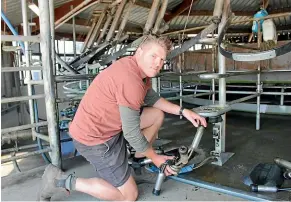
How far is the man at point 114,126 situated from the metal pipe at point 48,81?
0.35 m

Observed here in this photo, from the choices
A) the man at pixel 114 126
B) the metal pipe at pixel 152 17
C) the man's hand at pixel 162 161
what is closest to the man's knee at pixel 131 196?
the man at pixel 114 126

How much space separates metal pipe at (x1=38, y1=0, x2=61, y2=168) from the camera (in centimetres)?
184

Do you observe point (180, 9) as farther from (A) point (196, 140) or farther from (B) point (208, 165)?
(A) point (196, 140)

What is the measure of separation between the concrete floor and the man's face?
781mm

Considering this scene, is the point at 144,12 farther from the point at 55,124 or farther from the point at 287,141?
the point at 55,124

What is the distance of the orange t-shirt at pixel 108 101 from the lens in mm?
1467

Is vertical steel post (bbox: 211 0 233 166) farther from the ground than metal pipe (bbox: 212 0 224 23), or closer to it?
closer to it

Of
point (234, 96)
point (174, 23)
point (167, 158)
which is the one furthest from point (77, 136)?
point (174, 23)

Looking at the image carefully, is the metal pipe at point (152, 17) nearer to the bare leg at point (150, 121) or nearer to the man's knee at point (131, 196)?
the bare leg at point (150, 121)

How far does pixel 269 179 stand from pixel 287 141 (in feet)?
4.20

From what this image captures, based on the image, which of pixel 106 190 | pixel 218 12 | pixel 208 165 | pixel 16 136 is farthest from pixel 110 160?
pixel 218 12

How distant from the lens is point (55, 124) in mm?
1955

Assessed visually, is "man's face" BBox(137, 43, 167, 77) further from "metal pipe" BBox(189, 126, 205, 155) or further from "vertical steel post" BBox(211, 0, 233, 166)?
"vertical steel post" BBox(211, 0, 233, 166)

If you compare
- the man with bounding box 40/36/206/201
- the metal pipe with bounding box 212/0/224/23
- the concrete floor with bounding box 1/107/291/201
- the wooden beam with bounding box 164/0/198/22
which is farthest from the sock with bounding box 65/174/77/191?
the wooden beam with bounding box 164/0/198/22
